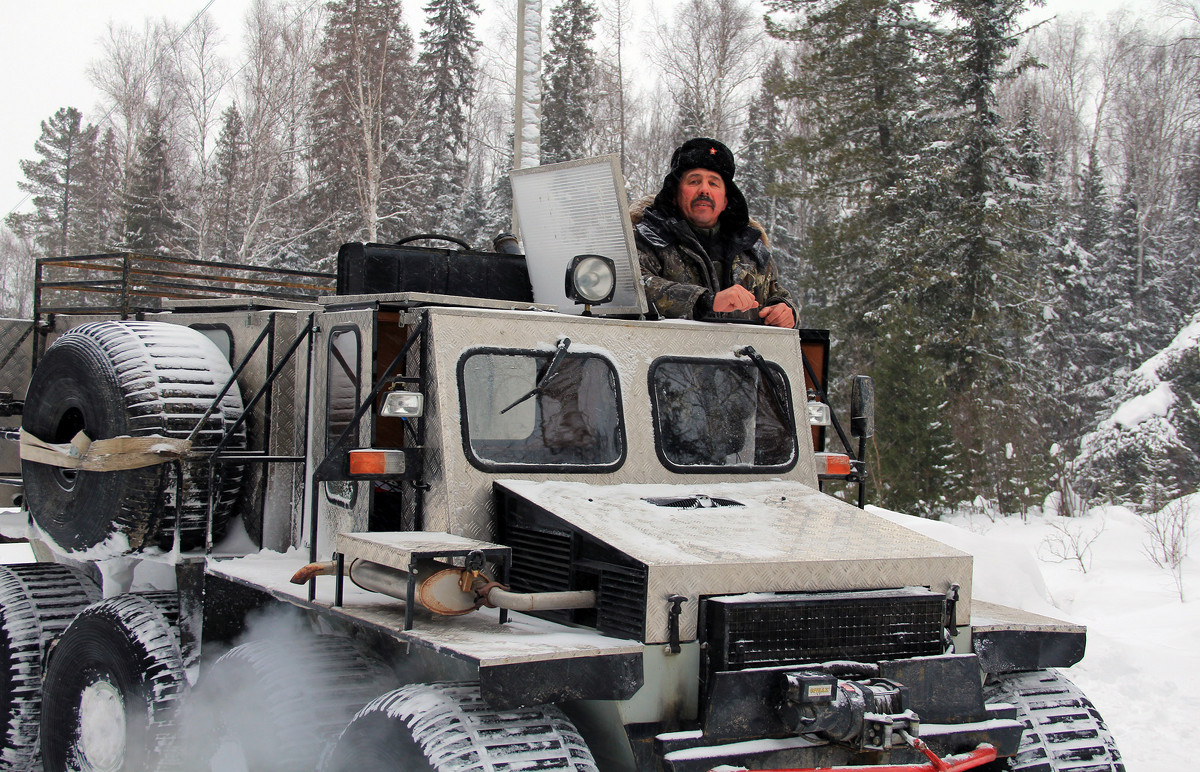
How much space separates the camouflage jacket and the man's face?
0.10 metres

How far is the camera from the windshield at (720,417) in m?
4.96

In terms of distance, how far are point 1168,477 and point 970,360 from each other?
4.95 m

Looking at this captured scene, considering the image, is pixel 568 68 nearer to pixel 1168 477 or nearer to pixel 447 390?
pixel 1168 477

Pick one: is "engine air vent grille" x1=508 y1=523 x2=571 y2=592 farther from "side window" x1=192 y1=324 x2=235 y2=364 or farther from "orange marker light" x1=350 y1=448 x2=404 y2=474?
"side window" x1=192 y1=324 x2=235 y2=364

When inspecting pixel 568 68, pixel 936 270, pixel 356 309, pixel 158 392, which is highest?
pixel 568 68

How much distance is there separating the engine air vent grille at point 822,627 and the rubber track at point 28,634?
13.3 feet

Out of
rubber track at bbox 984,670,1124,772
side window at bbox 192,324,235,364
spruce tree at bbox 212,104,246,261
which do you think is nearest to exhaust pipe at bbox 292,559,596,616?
rubber track at bbox 984,670,1124,772

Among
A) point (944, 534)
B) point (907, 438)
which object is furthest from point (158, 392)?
point (907, 438)

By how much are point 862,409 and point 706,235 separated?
1.36 m

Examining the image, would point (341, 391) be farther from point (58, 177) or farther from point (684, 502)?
point (58, 177)

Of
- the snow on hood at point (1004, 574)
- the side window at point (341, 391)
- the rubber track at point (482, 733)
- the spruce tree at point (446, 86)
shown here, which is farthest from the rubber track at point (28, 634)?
the spruce tree at point (446, 86)

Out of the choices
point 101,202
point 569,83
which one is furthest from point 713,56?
point 101,202

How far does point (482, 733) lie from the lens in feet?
11.1

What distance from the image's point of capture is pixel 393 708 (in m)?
3.60
